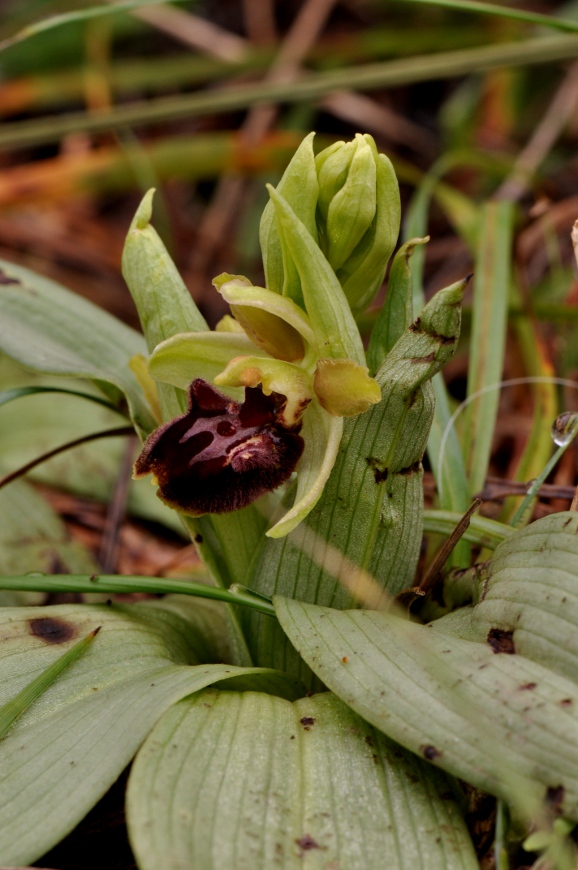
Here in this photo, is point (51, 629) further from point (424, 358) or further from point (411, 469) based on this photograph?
point (424, 358)

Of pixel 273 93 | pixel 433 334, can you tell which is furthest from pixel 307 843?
pixel 273 93

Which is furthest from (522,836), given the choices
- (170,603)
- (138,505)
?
(138,505)

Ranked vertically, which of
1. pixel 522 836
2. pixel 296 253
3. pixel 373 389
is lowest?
pixel 522 836

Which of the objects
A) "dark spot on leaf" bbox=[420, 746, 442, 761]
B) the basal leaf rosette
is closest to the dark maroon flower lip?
the basal leaf rosette

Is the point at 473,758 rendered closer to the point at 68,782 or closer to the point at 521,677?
the point at 521,677

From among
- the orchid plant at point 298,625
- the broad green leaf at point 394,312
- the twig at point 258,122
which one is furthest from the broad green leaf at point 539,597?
the twig at point 258,122

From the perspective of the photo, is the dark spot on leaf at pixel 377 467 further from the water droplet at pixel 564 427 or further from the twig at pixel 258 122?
the twig at pixel 258 122
